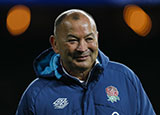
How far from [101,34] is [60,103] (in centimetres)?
789

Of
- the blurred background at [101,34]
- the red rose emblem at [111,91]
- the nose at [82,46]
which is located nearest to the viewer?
the nose at [82,46]

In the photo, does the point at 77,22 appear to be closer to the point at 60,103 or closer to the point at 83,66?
the point at 83,66

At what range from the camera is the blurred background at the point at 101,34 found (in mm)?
8844

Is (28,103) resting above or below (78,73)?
below

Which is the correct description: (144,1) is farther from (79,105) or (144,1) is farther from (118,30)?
(79,105)

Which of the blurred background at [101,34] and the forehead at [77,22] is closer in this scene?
the forehead at [77,22]

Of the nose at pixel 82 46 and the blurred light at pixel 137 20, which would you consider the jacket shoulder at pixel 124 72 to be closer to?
the nose at pixel 82 46

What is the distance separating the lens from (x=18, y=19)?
939 centimetres

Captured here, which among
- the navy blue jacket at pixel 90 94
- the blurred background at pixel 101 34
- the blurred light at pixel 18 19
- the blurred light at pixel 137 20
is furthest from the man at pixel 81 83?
the blurred light at pixel 137 20

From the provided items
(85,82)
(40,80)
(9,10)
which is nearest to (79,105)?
(85,82)

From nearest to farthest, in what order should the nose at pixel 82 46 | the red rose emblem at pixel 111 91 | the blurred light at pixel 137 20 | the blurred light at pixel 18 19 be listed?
the nose at pixel 82 46, the red rose emblem at pixel 111 91, the blurred light at pixel 18 19, the blurred light at pixel 137 20

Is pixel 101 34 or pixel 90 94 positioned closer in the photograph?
pixel 90 94

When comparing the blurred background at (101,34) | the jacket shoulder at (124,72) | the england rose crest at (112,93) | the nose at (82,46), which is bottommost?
the blurred background at (101,34)

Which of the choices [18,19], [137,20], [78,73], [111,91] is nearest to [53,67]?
[78,73]
